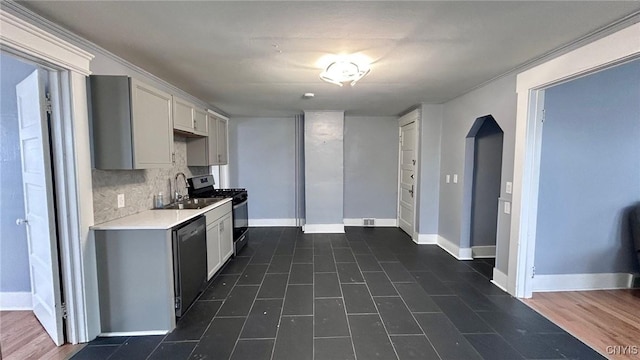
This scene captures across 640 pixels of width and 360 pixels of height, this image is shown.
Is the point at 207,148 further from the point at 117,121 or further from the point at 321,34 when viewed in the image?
the point at 321,34

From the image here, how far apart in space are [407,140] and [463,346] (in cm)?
374

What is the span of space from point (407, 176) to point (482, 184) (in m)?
1.49

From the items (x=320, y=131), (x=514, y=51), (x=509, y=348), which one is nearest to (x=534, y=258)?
(x=509, y=348)

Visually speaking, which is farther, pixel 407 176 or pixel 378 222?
pixel 378 222

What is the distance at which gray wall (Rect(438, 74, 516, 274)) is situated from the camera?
2.90 meters

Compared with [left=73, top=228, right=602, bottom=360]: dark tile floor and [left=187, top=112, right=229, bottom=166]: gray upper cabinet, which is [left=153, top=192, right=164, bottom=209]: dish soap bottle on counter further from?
[left=73, top=228, right=602, bottom=360]: dark tile floor

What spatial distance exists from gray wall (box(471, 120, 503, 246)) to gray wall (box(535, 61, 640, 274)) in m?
0.95

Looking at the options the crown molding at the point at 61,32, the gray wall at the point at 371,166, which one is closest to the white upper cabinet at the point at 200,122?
the crown molding at the point at 61,32

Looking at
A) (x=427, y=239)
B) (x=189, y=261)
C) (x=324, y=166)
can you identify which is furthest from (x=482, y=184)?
(x=189, y=261)

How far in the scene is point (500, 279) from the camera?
3.01 m

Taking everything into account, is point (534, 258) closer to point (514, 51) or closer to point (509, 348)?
point (509, 348)

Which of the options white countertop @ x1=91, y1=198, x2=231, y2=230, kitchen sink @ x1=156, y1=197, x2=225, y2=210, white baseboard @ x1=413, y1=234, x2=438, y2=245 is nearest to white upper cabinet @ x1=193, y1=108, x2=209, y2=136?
kitchen sink @ x1=156, y1=197, x2=225, y2=210

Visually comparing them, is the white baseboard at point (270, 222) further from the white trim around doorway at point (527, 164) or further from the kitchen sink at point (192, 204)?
the white trim around doorway at point (527, 164)

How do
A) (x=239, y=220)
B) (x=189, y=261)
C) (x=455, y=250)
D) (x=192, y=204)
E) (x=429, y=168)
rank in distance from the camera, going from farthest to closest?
(x=429, y=168)
(x=239, y=220)
(x=455, y=250)
(x=192, y=204)
(x=189, y=261)
